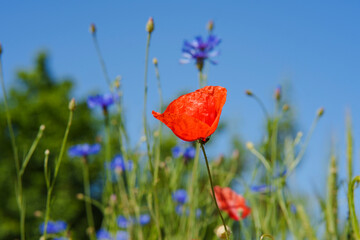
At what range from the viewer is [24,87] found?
985 centimetres

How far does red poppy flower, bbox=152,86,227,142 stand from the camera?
0.49 m

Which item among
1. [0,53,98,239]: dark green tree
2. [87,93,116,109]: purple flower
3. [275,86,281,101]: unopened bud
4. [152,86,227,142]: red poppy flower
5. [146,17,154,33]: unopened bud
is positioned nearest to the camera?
[152,86,227,142]: red poppy flower

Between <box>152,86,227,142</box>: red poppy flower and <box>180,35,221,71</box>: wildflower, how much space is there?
58cm

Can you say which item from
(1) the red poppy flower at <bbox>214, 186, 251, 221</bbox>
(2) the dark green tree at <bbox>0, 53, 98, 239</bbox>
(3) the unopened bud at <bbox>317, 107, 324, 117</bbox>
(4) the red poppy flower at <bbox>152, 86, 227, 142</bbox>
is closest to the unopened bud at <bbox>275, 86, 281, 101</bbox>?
(3) the unopened bud at <bbox>317, 107, 324, 117</bbox>

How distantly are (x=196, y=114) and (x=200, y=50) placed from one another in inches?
25.2

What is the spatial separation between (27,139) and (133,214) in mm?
7485

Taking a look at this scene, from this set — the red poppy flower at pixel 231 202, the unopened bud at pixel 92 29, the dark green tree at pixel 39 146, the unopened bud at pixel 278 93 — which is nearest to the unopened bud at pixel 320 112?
the unopened bud at pixel 278 93

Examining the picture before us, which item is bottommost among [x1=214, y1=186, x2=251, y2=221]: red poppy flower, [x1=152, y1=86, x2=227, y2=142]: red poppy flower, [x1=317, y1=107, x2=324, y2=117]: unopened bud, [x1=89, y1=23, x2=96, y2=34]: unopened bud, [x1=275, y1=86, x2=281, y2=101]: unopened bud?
[x1=152, y1=86, x2=227, y2=142]: red poppy flower

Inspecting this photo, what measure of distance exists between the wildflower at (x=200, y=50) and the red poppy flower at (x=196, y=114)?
0.58 meters

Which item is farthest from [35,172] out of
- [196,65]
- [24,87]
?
[196,65]

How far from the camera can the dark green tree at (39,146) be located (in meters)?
7.19

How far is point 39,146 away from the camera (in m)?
7.38

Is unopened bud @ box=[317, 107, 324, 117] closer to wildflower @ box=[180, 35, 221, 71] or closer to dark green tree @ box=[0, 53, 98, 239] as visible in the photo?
wildflower @ box=[180, 35, 221, 71]

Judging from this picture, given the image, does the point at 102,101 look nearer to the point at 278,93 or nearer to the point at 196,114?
the point at 278,93
